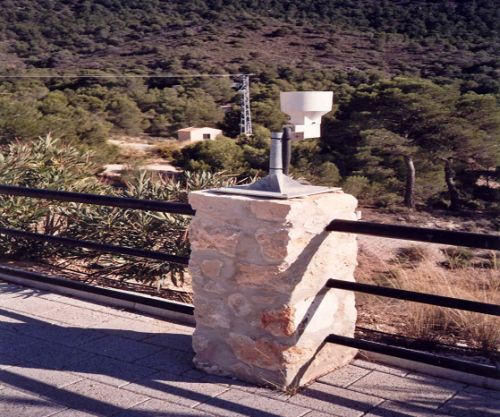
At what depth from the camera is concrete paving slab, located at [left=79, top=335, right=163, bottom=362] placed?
4.55 metres

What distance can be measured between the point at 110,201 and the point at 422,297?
2.24 metres

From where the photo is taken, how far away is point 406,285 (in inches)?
233

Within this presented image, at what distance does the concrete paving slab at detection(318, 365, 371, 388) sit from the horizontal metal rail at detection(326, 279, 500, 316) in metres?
0.48

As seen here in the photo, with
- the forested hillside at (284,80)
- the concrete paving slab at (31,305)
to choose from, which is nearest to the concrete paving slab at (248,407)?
the concrete paving slab at (31,305)

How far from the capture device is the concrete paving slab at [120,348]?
4547 millimetres

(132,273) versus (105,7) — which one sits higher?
(105,7)

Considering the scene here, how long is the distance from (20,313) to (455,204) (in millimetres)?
21265

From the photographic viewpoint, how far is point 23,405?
3826 mm

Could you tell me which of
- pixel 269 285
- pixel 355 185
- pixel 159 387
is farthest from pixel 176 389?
pixel 355 185

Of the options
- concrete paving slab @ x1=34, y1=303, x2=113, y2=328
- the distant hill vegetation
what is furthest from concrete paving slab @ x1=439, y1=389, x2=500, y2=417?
Answer: the distant hill vegetation

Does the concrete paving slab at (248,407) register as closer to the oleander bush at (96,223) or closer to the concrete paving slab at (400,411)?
the concrete paving slab at (400,411)

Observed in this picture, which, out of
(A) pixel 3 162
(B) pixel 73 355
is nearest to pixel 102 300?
(B) pixel 73 355

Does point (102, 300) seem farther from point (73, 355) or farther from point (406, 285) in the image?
point (406, 285)

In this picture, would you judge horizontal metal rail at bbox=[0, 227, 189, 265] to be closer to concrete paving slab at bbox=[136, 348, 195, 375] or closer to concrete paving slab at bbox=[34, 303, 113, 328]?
concrete paving slab at bbox=[34, 303, 113, 328]
